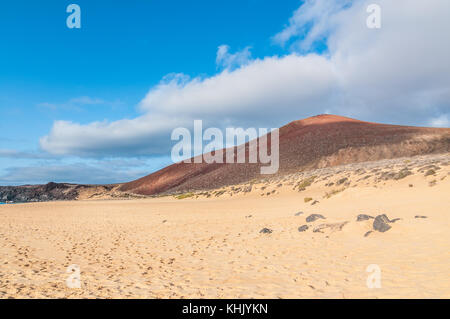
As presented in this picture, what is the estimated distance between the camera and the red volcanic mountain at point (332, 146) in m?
60.2

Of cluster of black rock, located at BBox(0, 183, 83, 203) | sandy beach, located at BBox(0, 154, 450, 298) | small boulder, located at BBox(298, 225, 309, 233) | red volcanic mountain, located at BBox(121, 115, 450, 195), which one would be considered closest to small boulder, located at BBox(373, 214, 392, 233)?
sandy beach, located at BBox(0, 154, 450, 298)

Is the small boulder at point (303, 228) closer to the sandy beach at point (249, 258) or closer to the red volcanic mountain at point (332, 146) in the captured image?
the sandy beach at point (249, 258)

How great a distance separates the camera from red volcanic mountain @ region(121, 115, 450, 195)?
60156 millimetres

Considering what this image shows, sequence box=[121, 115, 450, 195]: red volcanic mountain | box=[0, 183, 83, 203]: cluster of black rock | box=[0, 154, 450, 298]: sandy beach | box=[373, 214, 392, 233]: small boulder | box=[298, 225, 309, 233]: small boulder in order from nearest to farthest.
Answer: box=[0, 154, 450, 298]: sandy beach
box=[373, 214, 392, 233]: small boulder
box=[298, 225, 309, 233]: small boulder
box=[121, 115, 450, 195]: red volcanic mountain
box=[0, 183, 83, 203]: cluster of black rock

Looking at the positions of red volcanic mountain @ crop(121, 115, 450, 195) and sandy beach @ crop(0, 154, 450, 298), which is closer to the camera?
sandy beach @ crop(0, 154, 450, 298)

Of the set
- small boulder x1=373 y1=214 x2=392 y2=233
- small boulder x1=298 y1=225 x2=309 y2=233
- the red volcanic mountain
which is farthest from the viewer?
the red volcanic mountain

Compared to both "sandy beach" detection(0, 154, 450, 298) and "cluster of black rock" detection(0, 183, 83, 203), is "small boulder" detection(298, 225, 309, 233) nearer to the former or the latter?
"sandy beach" detection(0, 154, 450, 298)

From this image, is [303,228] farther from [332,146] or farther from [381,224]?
[332,146]

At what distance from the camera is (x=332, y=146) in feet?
220

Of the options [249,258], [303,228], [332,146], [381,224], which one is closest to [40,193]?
[332,146]
